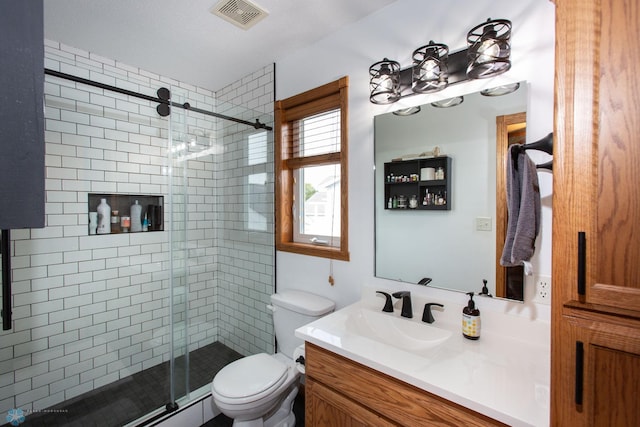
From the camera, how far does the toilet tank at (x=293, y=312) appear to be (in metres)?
1.83

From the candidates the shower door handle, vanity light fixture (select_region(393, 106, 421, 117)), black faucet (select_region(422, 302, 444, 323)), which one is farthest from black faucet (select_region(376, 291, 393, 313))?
the shower door handle

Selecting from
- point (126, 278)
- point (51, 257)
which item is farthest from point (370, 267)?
point (51, 257)

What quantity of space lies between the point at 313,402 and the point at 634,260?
1264 mm

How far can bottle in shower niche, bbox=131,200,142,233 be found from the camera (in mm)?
2291

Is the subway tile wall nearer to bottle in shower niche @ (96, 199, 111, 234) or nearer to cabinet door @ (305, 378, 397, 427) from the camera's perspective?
bottle in shower niche @ (96, 199, 111, 234)

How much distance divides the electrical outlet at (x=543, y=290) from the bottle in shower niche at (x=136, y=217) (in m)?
2.61

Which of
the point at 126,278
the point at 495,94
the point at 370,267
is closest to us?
the point at 495,94

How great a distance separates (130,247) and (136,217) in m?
0.24

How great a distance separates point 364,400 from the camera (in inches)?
44.5

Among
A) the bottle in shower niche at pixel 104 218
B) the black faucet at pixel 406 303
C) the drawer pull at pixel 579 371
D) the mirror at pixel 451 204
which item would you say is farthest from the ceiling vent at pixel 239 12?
the drawer pull at pixel 579 371

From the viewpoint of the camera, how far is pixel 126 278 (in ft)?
7.03

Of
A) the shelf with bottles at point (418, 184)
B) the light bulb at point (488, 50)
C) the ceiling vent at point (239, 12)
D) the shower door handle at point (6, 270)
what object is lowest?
the shower door handle at point (6, 270)

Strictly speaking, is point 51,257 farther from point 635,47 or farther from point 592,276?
point 635,47

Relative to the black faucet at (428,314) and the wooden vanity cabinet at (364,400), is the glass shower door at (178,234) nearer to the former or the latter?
the wooden vanity cabinet at (364,400)
